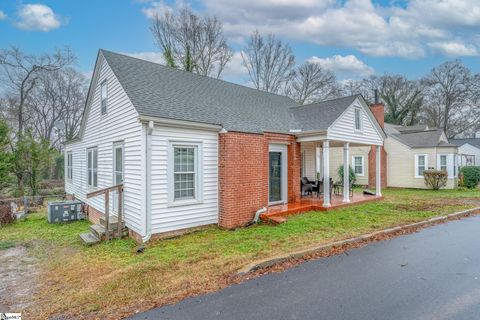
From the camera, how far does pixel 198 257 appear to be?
5.87 meters

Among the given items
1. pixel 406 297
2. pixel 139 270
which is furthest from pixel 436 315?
pixel 139 270

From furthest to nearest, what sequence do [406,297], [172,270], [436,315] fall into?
[172,270] < [406,297] < [436,315]

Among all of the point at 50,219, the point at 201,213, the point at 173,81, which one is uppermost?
the point at 173,81

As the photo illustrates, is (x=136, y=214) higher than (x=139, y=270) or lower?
higher

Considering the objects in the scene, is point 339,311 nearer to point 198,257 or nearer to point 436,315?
point 436,315

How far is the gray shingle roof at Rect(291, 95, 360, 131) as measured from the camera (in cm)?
1116

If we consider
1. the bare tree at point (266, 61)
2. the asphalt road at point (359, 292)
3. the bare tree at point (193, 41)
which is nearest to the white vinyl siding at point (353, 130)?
the asphalt road at point (359, 292)

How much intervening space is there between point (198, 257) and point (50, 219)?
801 centimetres

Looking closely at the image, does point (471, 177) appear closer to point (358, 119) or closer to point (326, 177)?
point (358, 119)

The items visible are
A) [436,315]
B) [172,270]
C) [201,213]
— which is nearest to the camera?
[436,315]

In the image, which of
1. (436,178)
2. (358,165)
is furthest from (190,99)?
(436,178)

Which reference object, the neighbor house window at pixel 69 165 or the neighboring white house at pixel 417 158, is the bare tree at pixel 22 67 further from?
the neighboring white house at pixel 417 158

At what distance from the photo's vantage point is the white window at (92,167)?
10922 millimetres

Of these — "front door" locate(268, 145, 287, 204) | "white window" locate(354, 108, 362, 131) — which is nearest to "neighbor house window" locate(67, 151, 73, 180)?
"front door" locate(268, 145, 287, 204)
